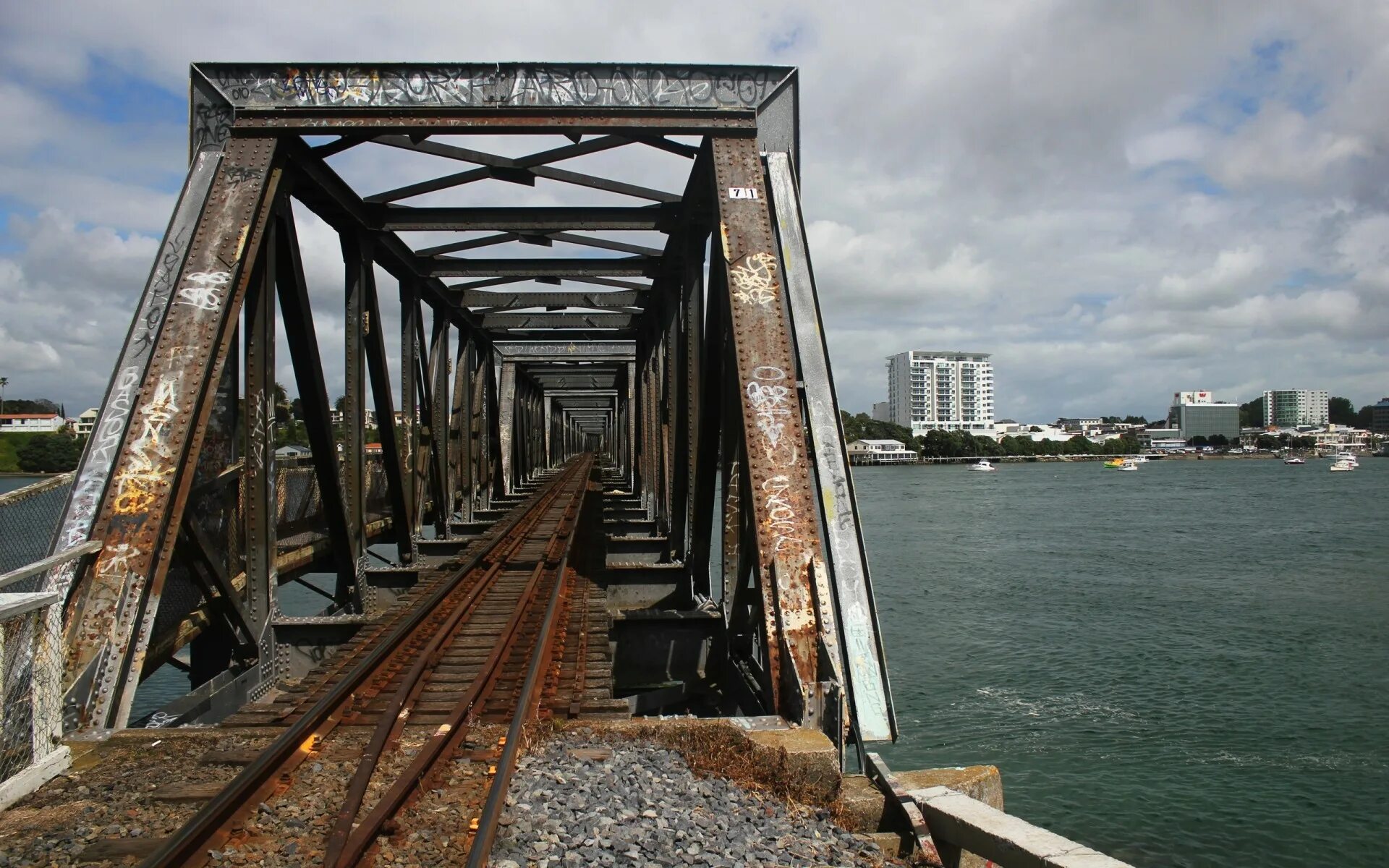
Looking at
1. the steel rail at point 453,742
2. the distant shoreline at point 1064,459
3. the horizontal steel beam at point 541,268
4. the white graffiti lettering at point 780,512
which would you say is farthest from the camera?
the distant shoreline at point 1064,459

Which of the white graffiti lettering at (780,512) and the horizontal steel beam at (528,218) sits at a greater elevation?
the horizontal steel beam at (528,218)

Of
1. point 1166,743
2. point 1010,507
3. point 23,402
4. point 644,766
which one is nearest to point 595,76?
point 644,766

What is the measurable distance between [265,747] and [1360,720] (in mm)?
16975

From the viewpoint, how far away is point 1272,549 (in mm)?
36562

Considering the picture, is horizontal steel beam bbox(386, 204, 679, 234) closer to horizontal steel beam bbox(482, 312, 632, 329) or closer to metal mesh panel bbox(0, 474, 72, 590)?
metal mesh panel bbox(0, 474, 72, 590)

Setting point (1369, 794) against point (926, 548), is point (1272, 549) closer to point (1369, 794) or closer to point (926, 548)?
point (926, 548)

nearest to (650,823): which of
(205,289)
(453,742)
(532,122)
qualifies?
(453,742)

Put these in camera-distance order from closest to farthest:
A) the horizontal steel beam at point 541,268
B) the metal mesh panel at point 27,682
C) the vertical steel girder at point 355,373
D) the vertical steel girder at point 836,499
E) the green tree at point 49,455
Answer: the metal mesh panel at point 27,682 < the vertical steel girder at point 836,499 < the vertical steel girder at point 355,373 < the horizontal steel beam at point 541,268 < the green tree at point 49,455

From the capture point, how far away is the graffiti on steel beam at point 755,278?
7.50m

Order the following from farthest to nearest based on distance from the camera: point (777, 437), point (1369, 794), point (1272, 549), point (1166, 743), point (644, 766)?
point (1272, 549)
point (1166, 743)
point (1369, 794)
point (777, 437)
point (644, 766)

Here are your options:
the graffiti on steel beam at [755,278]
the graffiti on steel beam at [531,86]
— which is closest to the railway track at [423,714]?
the graffiti on steel beam at [755,278]

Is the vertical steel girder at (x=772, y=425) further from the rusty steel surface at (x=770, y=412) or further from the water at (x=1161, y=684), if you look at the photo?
the water at (x=1161, y=684)

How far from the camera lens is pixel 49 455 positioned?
51.4 metres

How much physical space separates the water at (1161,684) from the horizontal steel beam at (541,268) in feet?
27.2
